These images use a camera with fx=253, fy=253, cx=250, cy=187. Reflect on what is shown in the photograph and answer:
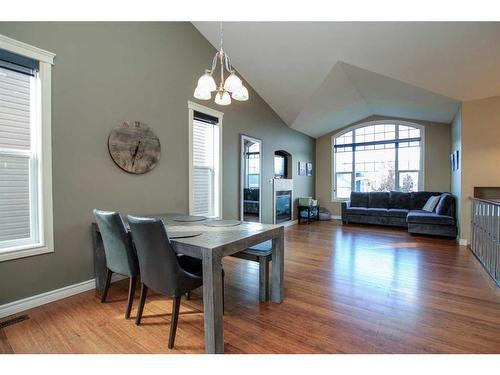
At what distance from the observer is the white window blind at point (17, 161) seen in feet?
7.14

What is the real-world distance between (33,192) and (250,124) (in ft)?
11.9

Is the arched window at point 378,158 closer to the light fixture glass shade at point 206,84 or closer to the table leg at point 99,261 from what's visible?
the light fixture glass shade at point 206,84

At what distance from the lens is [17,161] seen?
7.36ft

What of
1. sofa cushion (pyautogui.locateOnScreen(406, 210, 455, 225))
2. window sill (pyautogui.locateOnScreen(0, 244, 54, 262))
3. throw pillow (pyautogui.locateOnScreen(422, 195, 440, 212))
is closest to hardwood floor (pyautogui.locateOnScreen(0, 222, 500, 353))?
window sill (pyautogui.locateOnScreen(0, 244, 54, 262))

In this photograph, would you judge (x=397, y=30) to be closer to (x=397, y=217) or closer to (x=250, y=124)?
(x=250, y=124)

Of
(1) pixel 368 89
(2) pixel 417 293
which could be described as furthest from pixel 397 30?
(2) pixel 417 293

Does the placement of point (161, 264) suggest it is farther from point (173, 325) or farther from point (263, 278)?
point (263, 278)

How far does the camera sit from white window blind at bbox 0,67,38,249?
85.7 inches

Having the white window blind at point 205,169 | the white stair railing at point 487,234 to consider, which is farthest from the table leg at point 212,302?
the white stair railing at point 487,234

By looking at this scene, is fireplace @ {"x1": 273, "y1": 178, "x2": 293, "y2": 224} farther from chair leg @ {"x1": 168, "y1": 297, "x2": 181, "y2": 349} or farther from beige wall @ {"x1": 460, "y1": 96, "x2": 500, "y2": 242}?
chair leg @ {"x1": 168, "y1": 297, "x2": 181, "y2": 349}

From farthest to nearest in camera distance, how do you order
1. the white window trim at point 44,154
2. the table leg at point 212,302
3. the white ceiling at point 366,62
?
the white ceiling at point 366,62 → the white window trim at point 44,154 → the table leg at point 212,302

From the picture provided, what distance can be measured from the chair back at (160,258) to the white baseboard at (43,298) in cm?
127

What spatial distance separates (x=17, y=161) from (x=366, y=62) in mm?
4517
